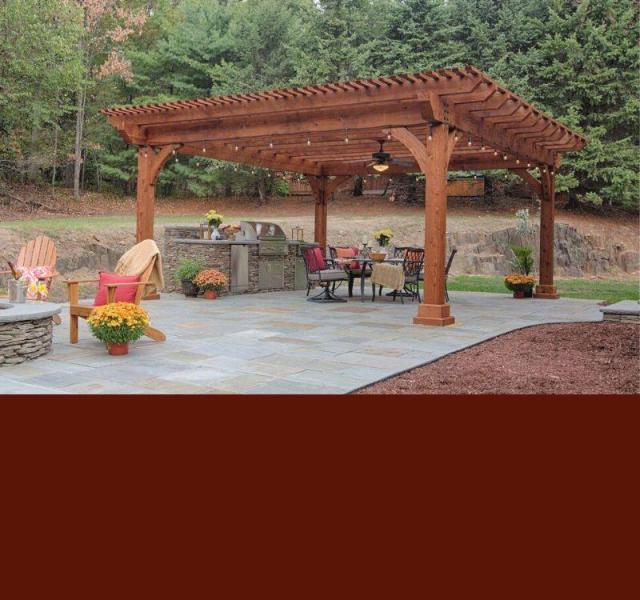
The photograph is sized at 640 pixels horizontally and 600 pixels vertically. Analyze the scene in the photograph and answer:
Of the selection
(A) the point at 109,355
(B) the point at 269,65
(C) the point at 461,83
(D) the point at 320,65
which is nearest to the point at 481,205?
(D) the point at 320,65

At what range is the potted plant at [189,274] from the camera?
10.9m

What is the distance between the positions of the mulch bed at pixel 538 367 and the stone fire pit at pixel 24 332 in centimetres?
276

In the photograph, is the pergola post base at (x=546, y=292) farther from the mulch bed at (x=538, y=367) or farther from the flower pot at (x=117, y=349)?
the flower pot at (x=117, y=349)

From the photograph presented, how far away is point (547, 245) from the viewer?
1258 cm

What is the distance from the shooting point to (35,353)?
5.60 meters

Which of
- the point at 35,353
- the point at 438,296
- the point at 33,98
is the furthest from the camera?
the point at 33,98

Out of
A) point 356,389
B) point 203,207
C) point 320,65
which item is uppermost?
point 320,65

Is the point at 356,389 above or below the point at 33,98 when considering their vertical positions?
below

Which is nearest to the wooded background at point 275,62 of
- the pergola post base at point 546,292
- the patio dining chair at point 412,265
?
the pergola post base at point 546,292

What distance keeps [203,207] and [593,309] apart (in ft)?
54.7

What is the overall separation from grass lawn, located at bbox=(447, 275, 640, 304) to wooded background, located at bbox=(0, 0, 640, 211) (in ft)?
16.7

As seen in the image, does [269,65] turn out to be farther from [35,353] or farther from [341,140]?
[35,353]

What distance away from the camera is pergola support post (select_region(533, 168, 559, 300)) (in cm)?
1237

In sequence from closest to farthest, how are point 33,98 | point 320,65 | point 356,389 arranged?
1. point 356,389
2. point 33,98
3. point 320,65
